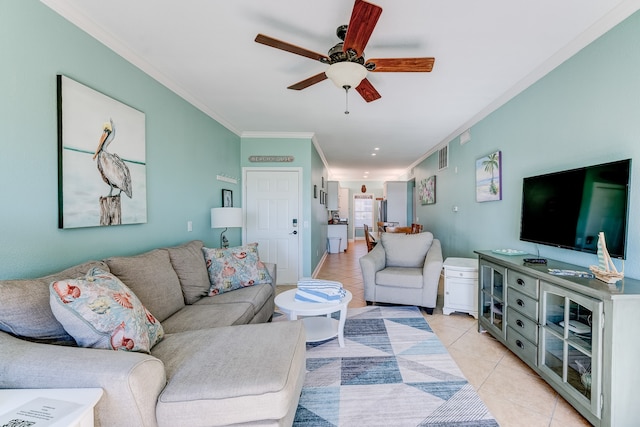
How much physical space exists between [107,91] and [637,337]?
11.8ft

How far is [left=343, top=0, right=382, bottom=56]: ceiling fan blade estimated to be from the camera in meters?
1.44

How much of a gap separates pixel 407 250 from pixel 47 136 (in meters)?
3.66

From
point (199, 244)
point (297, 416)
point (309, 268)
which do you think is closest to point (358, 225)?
point (309, 268)

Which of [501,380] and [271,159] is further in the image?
[271,159]

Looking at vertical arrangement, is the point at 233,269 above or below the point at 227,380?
above

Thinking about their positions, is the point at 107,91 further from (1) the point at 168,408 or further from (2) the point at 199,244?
(1) the point at 168,408

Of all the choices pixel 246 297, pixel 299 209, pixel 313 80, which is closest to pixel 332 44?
pixel 313 80

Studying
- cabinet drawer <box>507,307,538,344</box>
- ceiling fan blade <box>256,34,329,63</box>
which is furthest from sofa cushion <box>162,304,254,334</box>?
cabinet drawer <box>507,307,538,344</box>

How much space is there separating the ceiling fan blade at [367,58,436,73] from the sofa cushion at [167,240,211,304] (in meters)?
2.19

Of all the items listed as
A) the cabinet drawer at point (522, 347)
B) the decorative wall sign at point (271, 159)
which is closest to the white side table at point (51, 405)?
the cabinet drawer at point (522, 347)

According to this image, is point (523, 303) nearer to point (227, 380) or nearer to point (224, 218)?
point (227, 380)

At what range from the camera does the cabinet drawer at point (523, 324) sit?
2.02 meters

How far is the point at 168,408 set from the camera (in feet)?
3.75

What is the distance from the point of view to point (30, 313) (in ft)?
4.06
